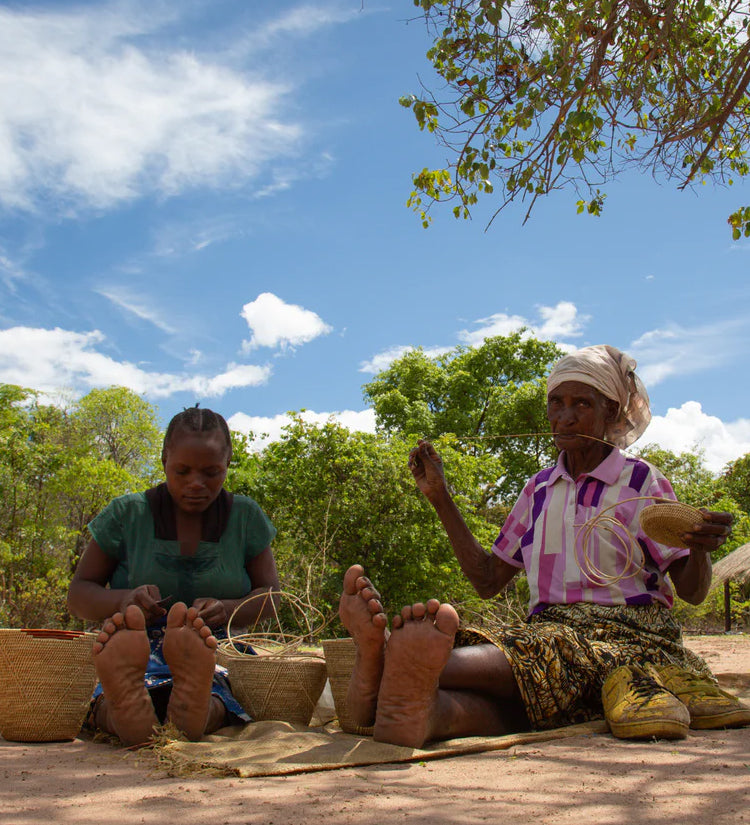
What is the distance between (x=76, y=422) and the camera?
2069 cm

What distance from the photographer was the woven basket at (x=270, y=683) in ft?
9.42

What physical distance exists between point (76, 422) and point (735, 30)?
18.6 metres

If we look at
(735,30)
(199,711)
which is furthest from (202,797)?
(735,30)

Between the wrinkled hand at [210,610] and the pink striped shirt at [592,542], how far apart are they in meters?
1.24

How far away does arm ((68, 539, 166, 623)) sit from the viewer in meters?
2.67

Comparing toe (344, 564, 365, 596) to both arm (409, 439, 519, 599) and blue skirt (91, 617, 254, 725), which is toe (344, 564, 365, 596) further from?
arm (409, 439, 519, 599)

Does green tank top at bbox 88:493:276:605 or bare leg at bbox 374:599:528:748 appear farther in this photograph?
green tank top at bbox 88:493:276:605

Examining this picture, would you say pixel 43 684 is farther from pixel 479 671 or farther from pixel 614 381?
pixel 614 381

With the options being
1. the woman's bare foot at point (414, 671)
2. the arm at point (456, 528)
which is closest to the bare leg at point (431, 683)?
the woman's bare foot at point (414, 671)

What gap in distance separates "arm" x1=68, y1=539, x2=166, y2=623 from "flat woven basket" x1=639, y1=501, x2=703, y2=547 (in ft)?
5.68

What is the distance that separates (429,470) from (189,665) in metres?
1.27

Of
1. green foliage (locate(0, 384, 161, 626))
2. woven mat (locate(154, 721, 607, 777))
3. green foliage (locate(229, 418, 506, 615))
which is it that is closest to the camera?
woven mat (locate(154, 721, 607, 777))

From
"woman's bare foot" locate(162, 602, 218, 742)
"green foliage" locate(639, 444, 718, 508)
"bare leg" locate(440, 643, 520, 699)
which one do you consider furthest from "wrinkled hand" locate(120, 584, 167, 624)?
"green foliage" locate(639, 444, 718, 508)

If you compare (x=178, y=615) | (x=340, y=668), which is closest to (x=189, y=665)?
(x=178, y=615)
